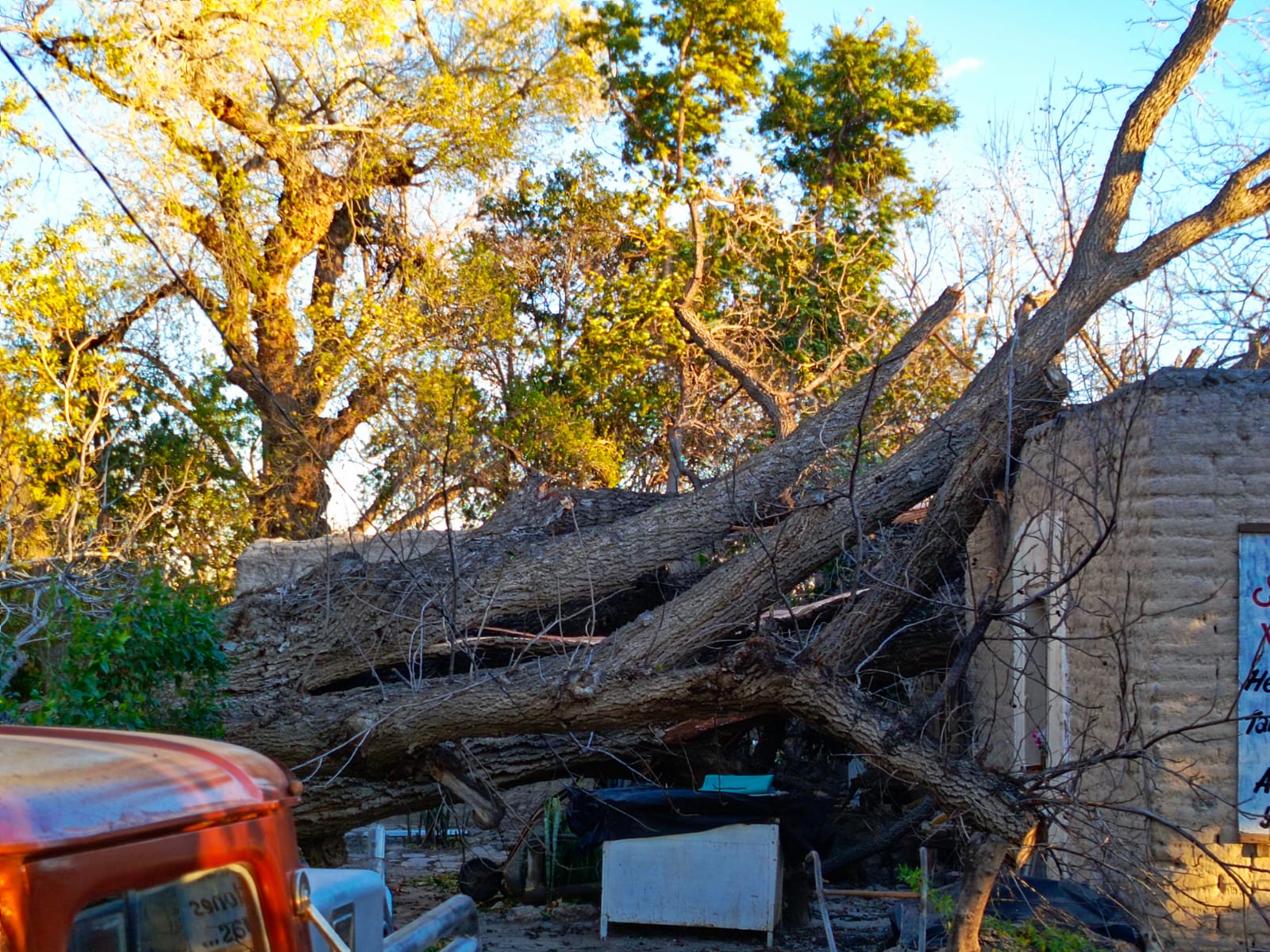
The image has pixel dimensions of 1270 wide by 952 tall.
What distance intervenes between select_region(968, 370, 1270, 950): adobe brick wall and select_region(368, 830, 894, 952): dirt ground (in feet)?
6.63

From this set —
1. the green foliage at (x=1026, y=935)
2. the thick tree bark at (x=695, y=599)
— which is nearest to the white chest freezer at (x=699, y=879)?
the thick tree bark at (x=695, y=599)

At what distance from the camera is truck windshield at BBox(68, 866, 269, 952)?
181 cm

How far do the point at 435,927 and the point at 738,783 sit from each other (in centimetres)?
603

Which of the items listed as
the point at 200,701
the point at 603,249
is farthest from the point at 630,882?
the point at 603,249

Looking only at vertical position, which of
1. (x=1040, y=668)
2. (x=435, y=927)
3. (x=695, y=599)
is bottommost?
(x=435, y=927)

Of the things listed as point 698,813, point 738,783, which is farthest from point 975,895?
point 738,783

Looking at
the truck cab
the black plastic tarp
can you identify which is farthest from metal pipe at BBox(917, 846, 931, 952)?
the truck cab

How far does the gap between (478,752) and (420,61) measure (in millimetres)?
11862

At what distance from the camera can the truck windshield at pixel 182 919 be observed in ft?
5.92

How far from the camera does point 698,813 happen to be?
27.2 ft

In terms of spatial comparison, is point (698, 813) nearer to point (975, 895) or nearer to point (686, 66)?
point (975, 895)

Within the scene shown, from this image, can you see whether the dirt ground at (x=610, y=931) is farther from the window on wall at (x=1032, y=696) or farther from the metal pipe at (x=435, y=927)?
the metal pipe at (x=435, y=927)

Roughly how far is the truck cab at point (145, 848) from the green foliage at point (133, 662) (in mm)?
3838

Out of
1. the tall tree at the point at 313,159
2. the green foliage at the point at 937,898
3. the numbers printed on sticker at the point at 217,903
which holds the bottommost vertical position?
the green foliage at the point at 937,898
